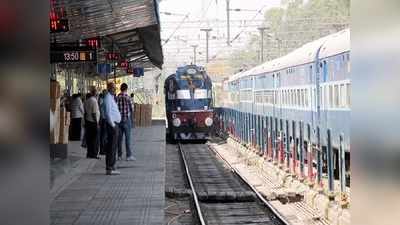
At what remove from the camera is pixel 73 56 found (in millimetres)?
12898

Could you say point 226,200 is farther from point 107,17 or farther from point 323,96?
point 107,17

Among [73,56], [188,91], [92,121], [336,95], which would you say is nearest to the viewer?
[336,95]

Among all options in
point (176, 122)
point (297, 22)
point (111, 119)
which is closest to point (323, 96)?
point (111, 119)

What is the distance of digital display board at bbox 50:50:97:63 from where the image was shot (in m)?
12.6

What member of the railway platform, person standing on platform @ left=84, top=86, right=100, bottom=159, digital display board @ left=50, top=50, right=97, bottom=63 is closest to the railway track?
the railway platform

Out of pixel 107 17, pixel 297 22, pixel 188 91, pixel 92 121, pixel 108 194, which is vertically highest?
pixel 297 22

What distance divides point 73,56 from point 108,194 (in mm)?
3862

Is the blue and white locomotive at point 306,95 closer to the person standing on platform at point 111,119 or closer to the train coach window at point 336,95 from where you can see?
the train coach window at point 336,95

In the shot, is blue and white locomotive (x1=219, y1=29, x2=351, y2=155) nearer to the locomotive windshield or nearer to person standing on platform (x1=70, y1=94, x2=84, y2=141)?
the locomotive windshield

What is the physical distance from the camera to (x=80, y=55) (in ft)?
42.8

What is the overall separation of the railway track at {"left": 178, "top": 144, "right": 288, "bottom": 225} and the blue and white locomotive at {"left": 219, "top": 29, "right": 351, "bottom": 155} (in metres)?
1.62

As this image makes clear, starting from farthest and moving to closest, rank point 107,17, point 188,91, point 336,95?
point 188,91
point 107,17
point 336,95

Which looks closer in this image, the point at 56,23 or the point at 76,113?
the point at 56,23
